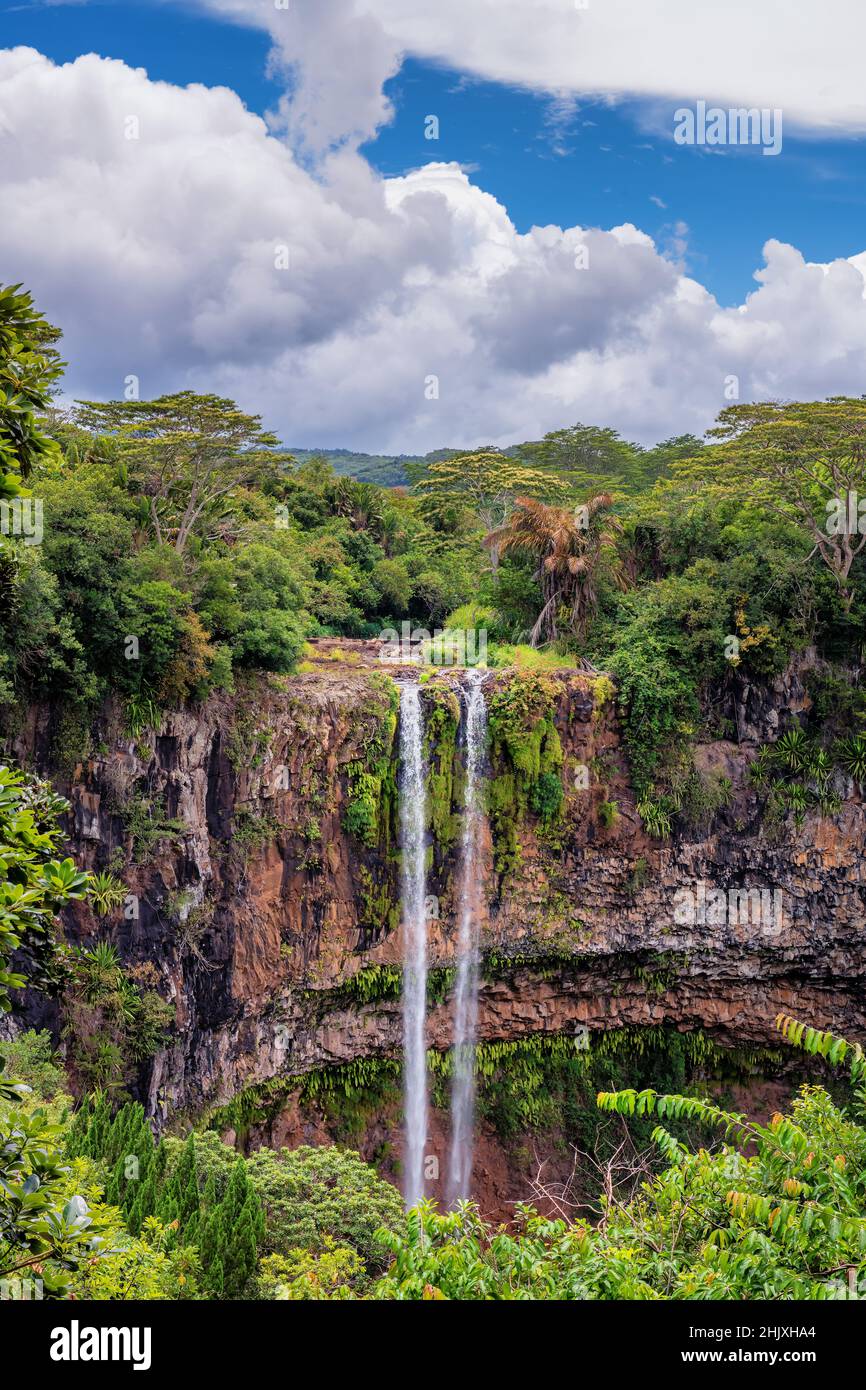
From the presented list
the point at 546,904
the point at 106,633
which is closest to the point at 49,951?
the point at 106,633

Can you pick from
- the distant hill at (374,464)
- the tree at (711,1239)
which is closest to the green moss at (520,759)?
the tree at (711,1239)

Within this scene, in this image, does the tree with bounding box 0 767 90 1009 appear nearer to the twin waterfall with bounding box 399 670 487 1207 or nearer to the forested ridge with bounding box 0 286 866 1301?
the forested ridge with bounding box 0 286 866 1301

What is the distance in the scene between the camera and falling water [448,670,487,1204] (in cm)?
1908

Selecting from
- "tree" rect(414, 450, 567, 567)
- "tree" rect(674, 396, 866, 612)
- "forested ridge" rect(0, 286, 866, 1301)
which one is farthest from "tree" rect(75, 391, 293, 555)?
"tree" rect(674, 396, 866, 612)

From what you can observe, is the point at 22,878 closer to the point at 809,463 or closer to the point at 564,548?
the point at 564,548

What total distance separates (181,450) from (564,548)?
840 cm

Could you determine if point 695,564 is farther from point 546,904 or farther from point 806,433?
point 546,904

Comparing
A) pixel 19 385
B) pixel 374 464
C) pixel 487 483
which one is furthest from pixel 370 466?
pixel 19 385

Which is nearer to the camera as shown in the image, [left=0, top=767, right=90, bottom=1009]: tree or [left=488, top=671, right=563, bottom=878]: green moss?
[left=0, top=767, right=90, bottom=1009]: tree

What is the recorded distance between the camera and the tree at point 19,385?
389cm

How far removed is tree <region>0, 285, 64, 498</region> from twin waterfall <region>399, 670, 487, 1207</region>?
14.3 m

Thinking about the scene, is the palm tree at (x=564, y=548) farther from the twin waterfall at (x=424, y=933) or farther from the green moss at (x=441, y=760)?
the green moss at (x=441, y=760)

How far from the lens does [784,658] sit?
20.0 m
